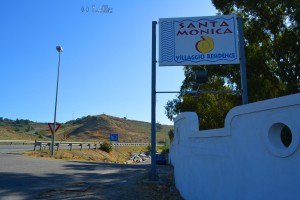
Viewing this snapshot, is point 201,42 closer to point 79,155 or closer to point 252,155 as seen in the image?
point 252,155

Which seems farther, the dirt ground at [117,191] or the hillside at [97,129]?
the hillside at [97,129]

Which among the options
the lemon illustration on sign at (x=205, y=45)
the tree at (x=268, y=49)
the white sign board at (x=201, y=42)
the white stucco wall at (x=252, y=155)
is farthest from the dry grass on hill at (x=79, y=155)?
the white stucco wall at (x=252, y=155)

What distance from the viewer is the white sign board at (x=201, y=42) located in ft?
43.1

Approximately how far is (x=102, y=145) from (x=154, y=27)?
33.3 metres

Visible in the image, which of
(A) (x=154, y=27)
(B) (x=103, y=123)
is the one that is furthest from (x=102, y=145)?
(B) (x=103, y=123)

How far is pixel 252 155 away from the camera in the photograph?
243 inches

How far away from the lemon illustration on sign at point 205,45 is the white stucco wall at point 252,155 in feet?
15.6

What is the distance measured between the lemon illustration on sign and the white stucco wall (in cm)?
475

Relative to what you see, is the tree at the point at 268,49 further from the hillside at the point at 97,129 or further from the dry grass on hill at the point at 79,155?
the hillside at the point at 97,129

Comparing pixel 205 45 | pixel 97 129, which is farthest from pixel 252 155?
pixel 97 129

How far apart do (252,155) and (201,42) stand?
7656mm

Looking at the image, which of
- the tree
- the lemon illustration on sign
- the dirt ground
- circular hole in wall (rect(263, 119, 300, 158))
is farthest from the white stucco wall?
the tree

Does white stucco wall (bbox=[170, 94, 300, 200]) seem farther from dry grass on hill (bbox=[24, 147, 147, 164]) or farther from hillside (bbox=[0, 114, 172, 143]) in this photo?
hillside (bbox=[0, 114, 172, 143])

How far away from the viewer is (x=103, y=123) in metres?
124
